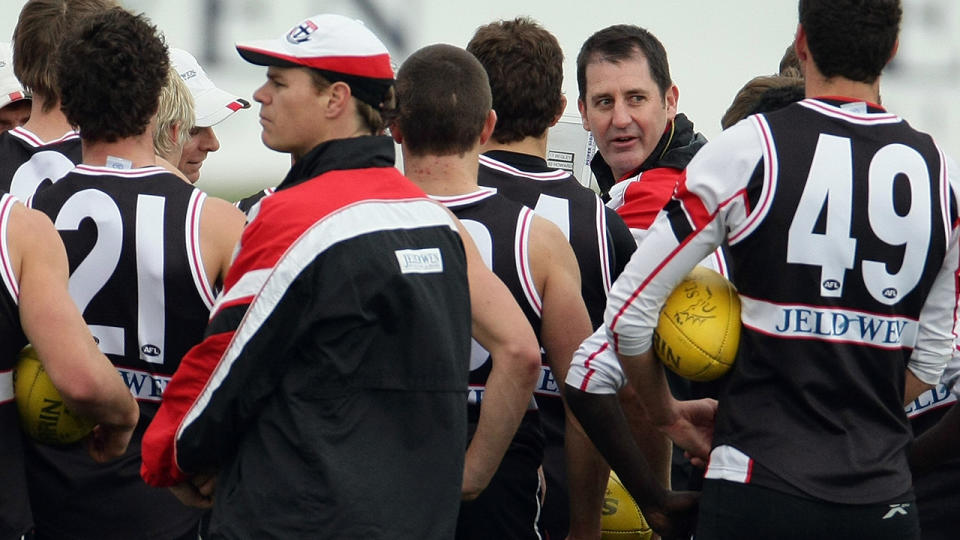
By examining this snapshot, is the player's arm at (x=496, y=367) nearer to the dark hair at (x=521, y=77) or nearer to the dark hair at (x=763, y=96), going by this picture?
the dark hair at (x=521, y=77)

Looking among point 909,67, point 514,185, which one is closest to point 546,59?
point 514,185

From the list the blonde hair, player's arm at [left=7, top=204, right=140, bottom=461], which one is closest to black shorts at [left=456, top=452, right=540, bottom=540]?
player's arm at [left=7, top=204, right=140, bottom=461]

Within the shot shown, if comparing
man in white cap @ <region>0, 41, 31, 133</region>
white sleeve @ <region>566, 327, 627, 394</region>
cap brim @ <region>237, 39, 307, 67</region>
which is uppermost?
cap brim @ <region>237, 39, 307, 67</region>

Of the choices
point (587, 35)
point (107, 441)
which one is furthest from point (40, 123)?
point (587, 35)

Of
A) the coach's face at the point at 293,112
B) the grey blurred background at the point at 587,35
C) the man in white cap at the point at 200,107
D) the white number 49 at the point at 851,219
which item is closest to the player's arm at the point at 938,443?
the white number 49 at the point at 851,219

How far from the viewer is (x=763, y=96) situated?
9.62 feet

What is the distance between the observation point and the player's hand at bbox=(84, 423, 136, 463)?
98.9 inches

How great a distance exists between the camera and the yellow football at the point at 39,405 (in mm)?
2404

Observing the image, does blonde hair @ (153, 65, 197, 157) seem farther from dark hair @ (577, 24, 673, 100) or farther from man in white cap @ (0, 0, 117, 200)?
dark hair @ (577, 24, 673, 100)

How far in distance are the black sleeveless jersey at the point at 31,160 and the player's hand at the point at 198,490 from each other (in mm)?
1291

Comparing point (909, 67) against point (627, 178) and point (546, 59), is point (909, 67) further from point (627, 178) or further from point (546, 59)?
point (546, 59)

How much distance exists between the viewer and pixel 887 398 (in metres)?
2.22

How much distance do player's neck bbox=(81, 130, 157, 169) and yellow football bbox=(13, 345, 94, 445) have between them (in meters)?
0.45

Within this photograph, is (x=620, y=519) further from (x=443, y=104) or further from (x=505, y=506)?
(x=443, y=104)
